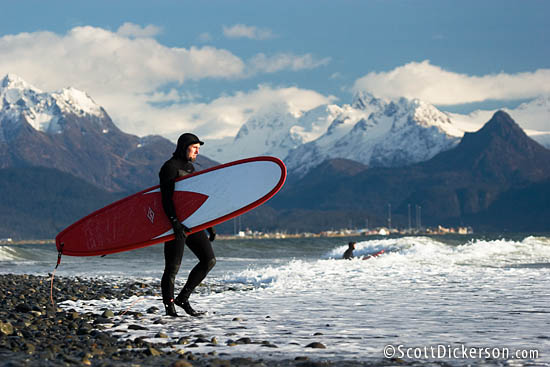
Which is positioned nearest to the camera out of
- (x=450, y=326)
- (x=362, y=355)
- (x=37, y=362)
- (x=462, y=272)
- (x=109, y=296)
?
(x=37, y=362)

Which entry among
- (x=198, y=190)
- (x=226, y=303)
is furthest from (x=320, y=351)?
(x=226, y=303)

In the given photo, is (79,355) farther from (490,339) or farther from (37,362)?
(490,339)

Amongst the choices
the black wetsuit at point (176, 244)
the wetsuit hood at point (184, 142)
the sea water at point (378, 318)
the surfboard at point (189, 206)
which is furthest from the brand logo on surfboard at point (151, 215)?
the sea water at point (378, 318)

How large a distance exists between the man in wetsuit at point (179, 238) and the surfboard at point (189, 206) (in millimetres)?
159

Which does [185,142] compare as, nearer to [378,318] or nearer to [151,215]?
[151,215]

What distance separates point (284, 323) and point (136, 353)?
2535 millimetres

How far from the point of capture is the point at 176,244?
346 inches

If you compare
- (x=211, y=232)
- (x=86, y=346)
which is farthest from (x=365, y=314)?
(x=86, y=346)

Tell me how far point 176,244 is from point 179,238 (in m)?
0.11

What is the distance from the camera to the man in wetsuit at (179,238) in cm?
878

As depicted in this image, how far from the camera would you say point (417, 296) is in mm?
11875

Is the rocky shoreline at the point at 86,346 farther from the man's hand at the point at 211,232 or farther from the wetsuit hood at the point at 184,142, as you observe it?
the wetsuit hood at the point at 184,142

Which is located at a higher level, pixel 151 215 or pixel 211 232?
pixel 151 215

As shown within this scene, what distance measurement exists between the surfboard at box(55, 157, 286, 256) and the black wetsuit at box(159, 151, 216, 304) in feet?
0.48
